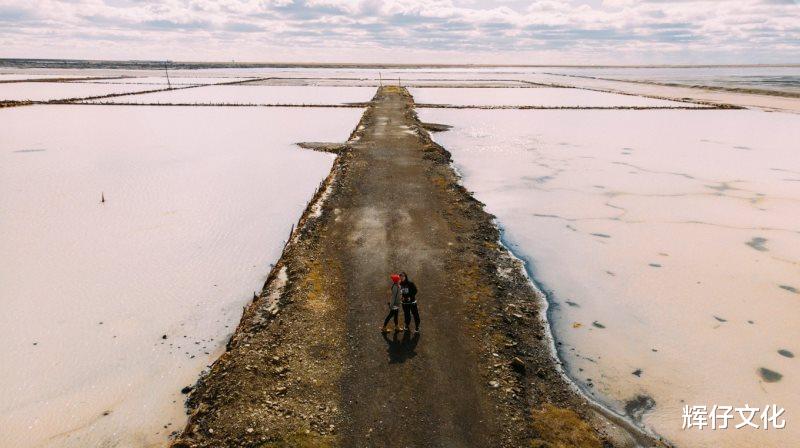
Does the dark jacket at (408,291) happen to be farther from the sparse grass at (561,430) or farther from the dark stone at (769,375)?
the dark stone at (769,375)

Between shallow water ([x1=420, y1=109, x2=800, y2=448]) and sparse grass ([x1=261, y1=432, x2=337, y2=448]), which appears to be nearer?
sparse grass ([x1=261, y1=432, x2=337, y2=448])

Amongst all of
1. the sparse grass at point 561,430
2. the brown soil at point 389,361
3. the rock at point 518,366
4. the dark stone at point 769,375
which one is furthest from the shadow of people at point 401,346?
the dark stone at point 769,375

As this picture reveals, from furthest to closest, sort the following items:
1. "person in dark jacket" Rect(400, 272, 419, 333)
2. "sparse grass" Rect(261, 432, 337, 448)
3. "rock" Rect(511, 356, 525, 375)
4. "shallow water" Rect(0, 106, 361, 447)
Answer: "person in dark jacket" Rect(400, 272, 419, 333) < "rock" Rect(511, 356, 525, 375) < "shallow water" Rect(0, 106, 361, 447) < "sparse grass" Rect(261, 432, 337, 448)

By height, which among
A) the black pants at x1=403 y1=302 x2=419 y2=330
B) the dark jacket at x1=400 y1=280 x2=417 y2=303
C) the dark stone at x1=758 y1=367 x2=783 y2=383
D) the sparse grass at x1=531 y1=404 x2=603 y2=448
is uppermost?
the dark jacket at x1=400 y1=280 x2=417 y2=303

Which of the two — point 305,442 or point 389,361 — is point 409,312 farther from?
point 305,442

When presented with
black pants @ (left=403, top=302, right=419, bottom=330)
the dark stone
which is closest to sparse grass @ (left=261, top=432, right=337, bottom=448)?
black pants @ (left=403, top=302, right=419, bottom=330)

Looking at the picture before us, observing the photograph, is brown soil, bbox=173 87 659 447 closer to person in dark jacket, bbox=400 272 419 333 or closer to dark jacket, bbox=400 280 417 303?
person in dark jacket, bbox=400 272 419 333
